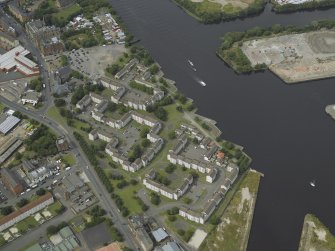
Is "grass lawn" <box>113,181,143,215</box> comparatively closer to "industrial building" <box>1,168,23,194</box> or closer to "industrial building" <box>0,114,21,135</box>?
"industrial building" <box>1,168,23,194</box>

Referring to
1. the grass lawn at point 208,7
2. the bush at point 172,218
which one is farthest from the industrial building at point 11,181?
the grass lawn at point 208,7

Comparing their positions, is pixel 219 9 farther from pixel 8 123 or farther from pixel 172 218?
pixel 172 218

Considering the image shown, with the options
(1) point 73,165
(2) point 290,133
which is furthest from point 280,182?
(1) point 73,165

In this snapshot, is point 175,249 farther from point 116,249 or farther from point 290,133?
point 290,133

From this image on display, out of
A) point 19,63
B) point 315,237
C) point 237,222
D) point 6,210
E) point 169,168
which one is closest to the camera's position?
point 315,237

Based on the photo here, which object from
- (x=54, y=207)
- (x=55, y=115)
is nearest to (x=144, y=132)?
(x=55, y=115)

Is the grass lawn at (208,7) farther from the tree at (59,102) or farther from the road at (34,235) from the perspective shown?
the road at (34,235)
